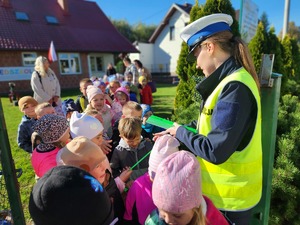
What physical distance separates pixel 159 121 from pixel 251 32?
17.0 ft

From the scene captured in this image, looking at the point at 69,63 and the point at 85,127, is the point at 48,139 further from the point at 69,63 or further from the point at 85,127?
the point at 69,63

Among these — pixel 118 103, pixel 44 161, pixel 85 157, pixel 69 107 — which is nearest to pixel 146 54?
pixel 118 103

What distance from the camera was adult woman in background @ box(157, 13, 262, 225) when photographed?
4.40 ft

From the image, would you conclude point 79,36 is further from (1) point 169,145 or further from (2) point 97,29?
(1) point 169,145

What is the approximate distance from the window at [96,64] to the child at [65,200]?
72.8ft

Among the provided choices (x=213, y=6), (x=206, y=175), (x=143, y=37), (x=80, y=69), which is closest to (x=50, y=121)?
(x=206, y=175)

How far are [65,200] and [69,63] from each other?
20.2m

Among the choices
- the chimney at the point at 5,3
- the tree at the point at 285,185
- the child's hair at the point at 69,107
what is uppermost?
the chimney at the point at 5,3

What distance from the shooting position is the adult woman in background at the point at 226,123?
52.8 inches

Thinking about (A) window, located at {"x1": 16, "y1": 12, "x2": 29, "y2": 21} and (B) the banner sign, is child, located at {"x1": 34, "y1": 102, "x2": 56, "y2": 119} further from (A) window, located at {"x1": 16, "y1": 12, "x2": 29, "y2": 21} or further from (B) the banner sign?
(A) window, located at {"x1": 16, "y1": 12, "x2": 29, "y2": 21}

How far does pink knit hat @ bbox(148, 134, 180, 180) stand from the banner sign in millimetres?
17479

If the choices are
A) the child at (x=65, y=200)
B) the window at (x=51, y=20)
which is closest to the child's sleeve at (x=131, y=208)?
the child at (x=65, y=200)

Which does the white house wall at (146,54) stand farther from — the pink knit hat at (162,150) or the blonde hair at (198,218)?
the blonde hair at (198,218)

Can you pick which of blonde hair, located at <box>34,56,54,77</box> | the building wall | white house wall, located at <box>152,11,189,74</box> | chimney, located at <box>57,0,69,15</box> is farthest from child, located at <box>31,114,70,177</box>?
white house wall, located at <box>152,11,189,74</box>
